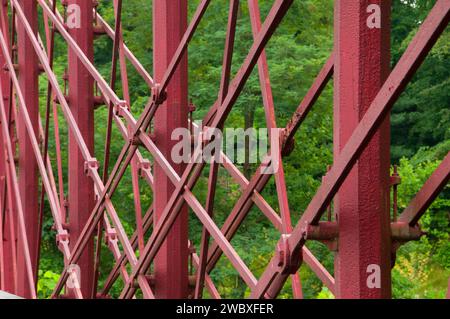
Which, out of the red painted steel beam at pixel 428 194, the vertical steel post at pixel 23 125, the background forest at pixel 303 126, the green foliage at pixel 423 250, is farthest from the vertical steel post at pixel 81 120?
the green foliage at pixel 423 250

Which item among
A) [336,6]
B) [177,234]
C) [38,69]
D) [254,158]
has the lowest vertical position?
[254,158]

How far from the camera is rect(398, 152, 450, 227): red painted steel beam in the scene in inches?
154

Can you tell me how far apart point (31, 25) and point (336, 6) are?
549cm

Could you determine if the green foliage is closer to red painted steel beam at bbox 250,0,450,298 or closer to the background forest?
the background forest

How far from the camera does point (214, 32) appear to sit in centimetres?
2131

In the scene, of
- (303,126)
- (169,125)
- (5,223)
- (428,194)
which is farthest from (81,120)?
(303,126)

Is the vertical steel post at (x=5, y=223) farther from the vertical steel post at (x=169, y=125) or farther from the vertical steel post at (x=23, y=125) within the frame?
the vertical steel post at (x=169, y=125)

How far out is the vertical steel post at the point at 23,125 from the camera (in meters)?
9.14

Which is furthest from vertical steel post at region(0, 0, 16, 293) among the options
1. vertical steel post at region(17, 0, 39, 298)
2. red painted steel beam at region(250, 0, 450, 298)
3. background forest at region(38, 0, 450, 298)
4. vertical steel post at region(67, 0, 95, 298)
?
background forest at region(38, 0, 450, 298)

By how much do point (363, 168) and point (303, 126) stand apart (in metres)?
16.7

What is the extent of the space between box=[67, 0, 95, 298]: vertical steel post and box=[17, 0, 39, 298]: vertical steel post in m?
1.29
